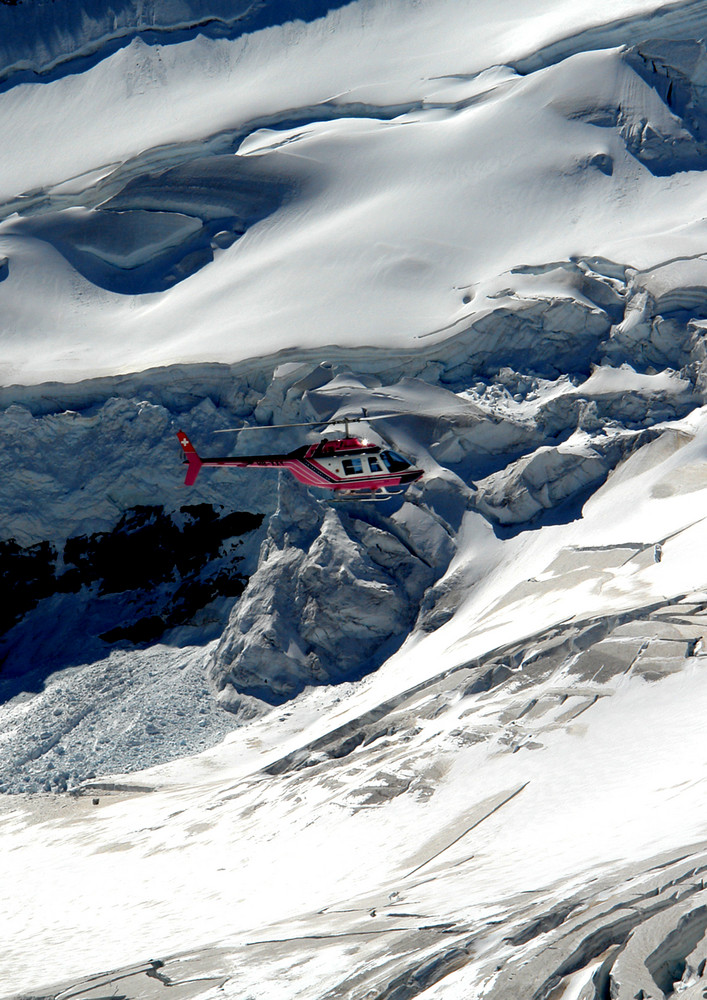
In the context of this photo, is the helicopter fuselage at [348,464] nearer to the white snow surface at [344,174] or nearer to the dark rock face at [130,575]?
the dark rock face at [130,575]

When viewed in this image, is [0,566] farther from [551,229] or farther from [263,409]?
[551,229]

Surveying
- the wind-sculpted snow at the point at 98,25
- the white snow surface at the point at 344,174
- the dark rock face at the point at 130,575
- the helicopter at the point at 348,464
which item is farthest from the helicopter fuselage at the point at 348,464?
the wind-sculpted snow at the point at 98,25

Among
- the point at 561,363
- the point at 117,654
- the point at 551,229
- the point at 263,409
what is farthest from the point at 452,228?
the point at 117,654

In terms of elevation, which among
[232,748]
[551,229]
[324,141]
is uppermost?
[324,141]

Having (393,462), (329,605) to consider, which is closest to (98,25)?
(329,605)

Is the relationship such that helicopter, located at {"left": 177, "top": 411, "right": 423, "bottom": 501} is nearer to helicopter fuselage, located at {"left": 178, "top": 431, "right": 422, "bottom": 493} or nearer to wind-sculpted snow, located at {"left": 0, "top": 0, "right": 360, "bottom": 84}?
helicopter fuselage, located at {"left": 178, "top": 431, "right": 422, "bottom": 493}

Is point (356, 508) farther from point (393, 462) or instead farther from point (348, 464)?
point (348, 464)

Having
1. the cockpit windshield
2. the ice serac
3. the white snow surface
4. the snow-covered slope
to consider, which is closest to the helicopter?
the cockpit windshield

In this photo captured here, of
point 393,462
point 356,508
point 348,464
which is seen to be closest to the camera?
point 348,464
